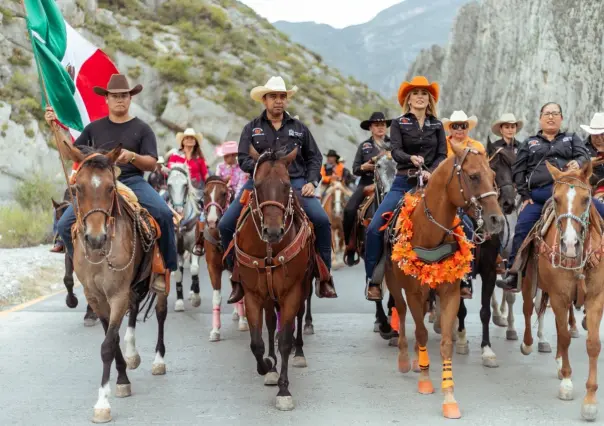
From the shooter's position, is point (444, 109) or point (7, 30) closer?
point (7, 30)

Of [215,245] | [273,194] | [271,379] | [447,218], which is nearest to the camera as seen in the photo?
[273,194]

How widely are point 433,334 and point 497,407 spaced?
140 inches

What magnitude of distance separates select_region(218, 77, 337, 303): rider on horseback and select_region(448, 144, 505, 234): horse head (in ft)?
5.95

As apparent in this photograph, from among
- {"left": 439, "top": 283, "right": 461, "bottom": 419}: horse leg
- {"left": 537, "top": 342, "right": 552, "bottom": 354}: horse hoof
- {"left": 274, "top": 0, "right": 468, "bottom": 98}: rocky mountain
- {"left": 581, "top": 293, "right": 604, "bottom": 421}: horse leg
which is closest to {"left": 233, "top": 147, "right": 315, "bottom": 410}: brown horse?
{"left": 439, "top": 283, "right": 461, "bottom": 419}: horse leg

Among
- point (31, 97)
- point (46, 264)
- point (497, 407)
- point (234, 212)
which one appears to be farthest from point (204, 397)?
point (31, 97)

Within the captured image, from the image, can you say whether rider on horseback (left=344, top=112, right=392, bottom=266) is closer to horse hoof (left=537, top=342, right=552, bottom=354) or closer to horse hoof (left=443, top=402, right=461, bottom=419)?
horse hoof (left=537, top=342, right=552, bottom=354)

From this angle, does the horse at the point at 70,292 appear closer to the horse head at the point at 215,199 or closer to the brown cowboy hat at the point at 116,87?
the horse head at the point at 215,199

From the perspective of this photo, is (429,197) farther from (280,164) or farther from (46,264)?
(46,264)

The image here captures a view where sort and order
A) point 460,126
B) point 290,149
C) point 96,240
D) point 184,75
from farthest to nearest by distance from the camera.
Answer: point 184,75 → point 460,126 → point 290,149 → point 96,240

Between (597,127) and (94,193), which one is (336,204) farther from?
(94,193)

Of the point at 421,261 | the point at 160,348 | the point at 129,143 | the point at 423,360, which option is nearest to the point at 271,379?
the point at 160,348

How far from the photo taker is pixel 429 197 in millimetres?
6957

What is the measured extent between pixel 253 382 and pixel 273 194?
91.5 inches

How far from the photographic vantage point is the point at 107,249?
6629 mm
